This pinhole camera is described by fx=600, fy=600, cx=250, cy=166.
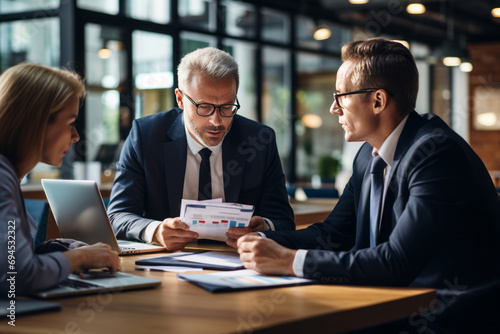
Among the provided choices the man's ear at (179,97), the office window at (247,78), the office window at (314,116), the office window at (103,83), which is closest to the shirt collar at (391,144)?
the man's ear at (179,97)

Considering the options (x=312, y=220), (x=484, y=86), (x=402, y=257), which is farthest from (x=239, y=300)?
(x=484, y=86)

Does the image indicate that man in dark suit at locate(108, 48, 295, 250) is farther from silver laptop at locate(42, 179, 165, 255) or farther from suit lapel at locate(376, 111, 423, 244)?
suit lapel at locate(376, 111, 423, 244)

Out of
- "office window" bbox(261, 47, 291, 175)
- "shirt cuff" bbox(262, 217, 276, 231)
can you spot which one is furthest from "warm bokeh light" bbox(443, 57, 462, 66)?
"shirt cuff" bbox(262, 217, 276, 231)

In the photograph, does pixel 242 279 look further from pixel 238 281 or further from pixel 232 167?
pixel 232 167

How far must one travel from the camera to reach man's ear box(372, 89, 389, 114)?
1.91 meters

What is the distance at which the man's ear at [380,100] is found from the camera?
1.91 m

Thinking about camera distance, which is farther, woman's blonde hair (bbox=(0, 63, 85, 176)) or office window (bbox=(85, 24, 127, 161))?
office window (bbox=(85, 24, 127, 161))


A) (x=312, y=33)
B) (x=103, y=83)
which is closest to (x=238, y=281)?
(x=103, y=83)

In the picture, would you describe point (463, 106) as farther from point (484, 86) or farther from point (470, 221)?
point (470, 221)

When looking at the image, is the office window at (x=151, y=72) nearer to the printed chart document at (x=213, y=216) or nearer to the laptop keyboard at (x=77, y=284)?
the printed chart document at (x=213, y=216)

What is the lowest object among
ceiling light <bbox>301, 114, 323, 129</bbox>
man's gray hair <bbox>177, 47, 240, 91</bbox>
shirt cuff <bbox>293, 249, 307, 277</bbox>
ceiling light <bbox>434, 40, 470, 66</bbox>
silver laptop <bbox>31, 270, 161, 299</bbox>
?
silver laptop <bbox>31, 270, 161, 299</bbox>

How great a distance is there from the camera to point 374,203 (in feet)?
6.33

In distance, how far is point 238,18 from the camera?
8.99 meters

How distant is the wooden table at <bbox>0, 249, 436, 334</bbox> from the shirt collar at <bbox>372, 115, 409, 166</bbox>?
51cm
